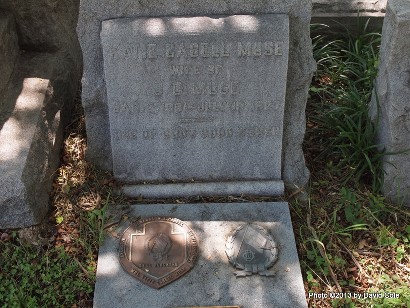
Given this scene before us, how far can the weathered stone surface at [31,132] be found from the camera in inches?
116

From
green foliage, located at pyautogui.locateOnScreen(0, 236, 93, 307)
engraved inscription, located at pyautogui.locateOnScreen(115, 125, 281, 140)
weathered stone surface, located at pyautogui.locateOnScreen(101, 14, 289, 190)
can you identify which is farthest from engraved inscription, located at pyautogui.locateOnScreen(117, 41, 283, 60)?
green foliage, located at pyautogui.locateOnScreen(0, 236, 93, 307)

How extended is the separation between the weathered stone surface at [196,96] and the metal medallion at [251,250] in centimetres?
43

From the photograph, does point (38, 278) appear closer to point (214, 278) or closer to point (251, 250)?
point (214, 278)

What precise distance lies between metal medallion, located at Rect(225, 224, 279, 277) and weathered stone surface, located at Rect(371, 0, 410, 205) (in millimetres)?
912

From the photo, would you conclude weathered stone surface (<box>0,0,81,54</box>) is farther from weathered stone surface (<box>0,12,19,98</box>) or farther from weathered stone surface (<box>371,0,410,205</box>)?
weathered stone surface (<box>371,0,410,205</box>)

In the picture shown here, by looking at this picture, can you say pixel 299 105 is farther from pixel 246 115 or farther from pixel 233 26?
pixel 233 26

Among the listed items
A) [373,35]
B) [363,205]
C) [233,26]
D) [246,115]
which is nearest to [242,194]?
[246,115]

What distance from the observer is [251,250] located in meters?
2.97

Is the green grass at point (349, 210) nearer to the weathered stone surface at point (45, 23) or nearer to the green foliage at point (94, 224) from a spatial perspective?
the green foliage at point (94, 224)

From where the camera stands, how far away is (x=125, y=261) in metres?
2.93

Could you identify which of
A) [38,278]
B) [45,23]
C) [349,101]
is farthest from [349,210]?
[45,23]

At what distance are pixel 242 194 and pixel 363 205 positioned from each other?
29.5 inches

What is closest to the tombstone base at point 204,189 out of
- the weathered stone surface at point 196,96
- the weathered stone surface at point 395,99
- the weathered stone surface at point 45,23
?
the weathered stone surface at point 196,96

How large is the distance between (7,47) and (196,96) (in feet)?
4.37
